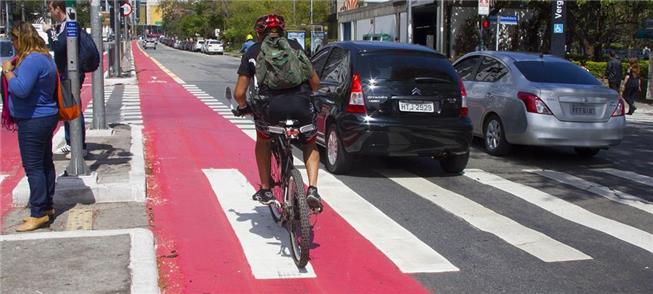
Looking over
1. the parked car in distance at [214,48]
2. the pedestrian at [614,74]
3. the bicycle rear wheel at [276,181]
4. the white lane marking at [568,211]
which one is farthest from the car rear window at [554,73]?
the parked car in distance at [214,48]

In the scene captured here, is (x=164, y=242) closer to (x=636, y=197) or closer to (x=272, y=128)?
(x=272, y=128)

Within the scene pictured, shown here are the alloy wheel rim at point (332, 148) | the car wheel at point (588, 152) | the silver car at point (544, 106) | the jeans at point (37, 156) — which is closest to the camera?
the jeans at point (37, 156)

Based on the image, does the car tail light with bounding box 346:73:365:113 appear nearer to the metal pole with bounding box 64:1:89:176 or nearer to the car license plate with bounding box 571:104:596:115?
the metal pole with bounding box 64:1:89:176

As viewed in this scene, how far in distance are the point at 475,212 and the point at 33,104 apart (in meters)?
4.27

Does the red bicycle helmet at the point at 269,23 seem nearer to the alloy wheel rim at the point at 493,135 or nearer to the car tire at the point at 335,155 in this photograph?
the car tire at the point at 335,155

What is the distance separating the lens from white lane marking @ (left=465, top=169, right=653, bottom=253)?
20.8 feet

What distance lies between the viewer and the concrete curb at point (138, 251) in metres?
4.62

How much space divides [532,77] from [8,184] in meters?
7.07

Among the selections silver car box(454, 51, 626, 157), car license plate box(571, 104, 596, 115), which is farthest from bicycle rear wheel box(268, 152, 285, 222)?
car license plate box(571, 104, 596, 115)

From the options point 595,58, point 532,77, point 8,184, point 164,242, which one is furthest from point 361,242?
point 595,58

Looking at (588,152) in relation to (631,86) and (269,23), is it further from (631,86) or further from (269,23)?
(631,86)

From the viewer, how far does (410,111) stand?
836 cm

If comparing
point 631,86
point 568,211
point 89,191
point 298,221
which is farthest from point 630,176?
point 631,86

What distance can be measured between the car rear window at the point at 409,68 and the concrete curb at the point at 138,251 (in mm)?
3752
